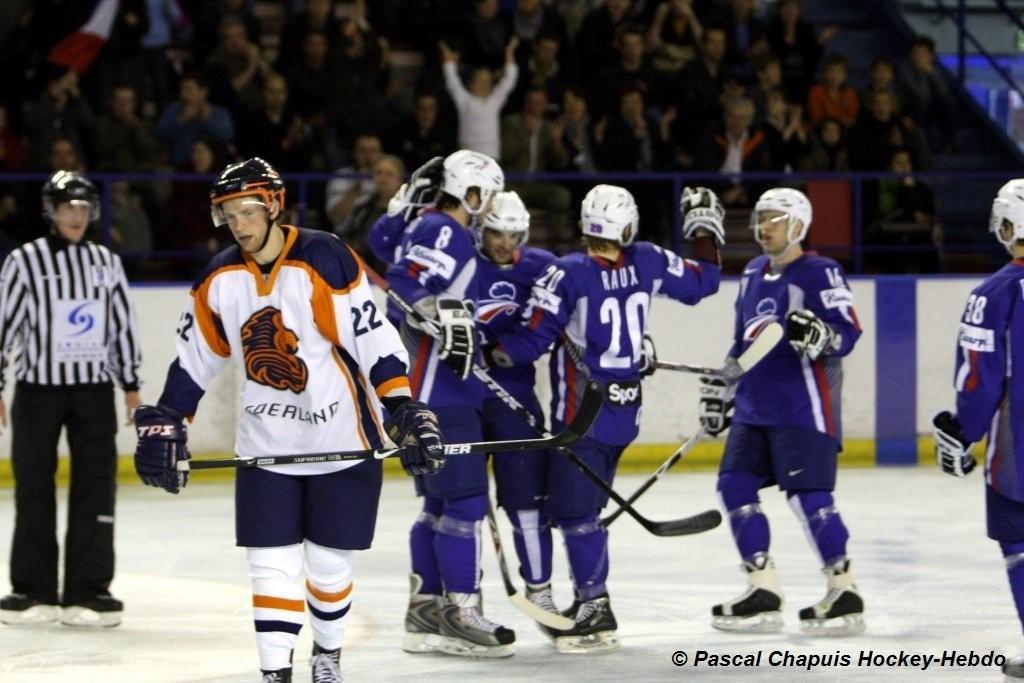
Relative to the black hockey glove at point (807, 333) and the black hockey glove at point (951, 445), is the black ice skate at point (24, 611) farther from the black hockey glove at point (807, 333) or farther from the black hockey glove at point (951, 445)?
the black hockey glove at point (951, 445)

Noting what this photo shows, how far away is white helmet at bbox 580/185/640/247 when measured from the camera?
5.75m

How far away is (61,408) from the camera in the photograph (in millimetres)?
6191

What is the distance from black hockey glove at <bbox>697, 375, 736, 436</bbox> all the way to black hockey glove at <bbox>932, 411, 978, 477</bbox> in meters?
1.19

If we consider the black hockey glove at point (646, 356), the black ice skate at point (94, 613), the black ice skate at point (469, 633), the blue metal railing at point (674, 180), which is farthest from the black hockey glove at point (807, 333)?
the blue metal railing at point (674, 180)

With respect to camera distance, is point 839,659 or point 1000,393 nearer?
point 1000,393

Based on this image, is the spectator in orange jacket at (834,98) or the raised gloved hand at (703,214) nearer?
the raised gloved hand at (703,214)

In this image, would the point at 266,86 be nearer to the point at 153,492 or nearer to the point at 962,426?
the point at 153,492

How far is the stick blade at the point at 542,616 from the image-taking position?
5.67m

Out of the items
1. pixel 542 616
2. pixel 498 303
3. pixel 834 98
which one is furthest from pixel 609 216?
pixel 834 98

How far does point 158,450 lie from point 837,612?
2328mm

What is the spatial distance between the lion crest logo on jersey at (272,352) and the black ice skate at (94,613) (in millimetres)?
1767

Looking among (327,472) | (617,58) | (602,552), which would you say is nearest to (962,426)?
(602,552)

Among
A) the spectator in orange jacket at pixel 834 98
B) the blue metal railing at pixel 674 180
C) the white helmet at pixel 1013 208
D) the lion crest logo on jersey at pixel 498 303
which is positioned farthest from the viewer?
the spectator in orange jacket at pixel 834 98

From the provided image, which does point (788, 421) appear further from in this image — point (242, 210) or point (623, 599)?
point (242, 210)
